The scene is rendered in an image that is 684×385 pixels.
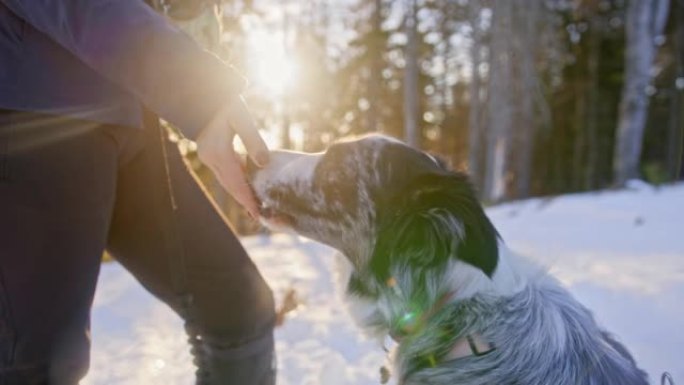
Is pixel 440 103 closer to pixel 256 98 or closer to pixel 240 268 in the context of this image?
pixel 256 98

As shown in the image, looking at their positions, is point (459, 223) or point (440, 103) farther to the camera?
point (440, 103)

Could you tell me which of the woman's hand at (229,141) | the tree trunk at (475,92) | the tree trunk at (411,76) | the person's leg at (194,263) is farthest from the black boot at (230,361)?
the tree trunk at (411,76)

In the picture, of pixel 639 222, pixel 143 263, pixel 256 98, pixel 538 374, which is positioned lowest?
pixel 256 98

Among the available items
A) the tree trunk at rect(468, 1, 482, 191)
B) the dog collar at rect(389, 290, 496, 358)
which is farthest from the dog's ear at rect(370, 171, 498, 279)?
the tree trunk at rect(468, 1, 482, 191)

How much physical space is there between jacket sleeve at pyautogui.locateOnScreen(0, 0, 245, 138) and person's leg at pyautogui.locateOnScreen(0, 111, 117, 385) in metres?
0.18

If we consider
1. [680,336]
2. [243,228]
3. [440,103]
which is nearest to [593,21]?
[440,103]

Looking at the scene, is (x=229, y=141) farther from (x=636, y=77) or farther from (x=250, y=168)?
(x=636, y=77)

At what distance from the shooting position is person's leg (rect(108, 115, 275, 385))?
2.03 metres

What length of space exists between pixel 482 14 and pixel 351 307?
47.1 ft

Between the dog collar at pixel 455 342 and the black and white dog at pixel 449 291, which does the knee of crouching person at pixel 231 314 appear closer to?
the black and white dog at pixel 449 291

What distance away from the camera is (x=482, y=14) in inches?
615

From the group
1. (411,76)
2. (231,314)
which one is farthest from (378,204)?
(411,76)

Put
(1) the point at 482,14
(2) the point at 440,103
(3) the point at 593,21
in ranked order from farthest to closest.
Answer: (2) the point at 440,103 < (3) the point at 593,21 < (1) the point at 482,14

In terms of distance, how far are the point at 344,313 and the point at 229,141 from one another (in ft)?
9.07
